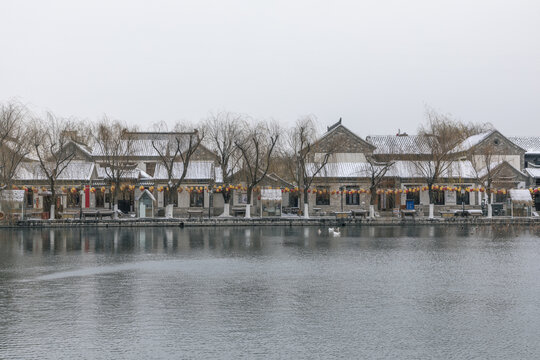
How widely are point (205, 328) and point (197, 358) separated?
1.98m

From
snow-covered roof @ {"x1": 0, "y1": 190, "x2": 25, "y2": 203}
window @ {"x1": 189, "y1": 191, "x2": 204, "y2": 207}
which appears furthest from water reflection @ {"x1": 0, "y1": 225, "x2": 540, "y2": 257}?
window @ {"x1": 189, "y1": 191, "x2": 204, "y2": 207}

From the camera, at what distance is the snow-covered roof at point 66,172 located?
1874 inches

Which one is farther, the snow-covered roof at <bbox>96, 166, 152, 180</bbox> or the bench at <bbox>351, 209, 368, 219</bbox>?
the snow-covered roof at <bbox>96, 166, 152, 180</bbox>

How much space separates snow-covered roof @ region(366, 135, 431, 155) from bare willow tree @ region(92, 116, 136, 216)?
80.9 feet

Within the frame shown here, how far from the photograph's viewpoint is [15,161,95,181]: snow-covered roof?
47594 millimetres

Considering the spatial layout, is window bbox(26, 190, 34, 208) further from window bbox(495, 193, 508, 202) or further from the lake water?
window bbox(495, 193, 508, 202)

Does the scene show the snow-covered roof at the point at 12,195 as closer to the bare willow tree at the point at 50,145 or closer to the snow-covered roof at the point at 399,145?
the bare willow tree at the point at 50,145

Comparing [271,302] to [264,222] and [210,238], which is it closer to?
[210,238]

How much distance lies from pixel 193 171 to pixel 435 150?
2157 centimetres

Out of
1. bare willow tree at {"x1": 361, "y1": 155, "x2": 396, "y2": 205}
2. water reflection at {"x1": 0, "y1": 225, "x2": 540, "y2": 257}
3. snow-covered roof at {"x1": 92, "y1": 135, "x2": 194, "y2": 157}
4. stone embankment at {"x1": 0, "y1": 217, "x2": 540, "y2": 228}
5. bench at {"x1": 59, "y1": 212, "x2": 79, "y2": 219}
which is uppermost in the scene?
snow-covered roof at {"x1": 92, "y1": 135, "x2": 194, "y2": 157}

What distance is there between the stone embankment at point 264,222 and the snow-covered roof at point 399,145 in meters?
7.51

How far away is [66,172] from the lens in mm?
50688

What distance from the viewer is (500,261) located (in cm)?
2361

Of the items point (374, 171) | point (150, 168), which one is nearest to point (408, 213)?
point (374, 171)
